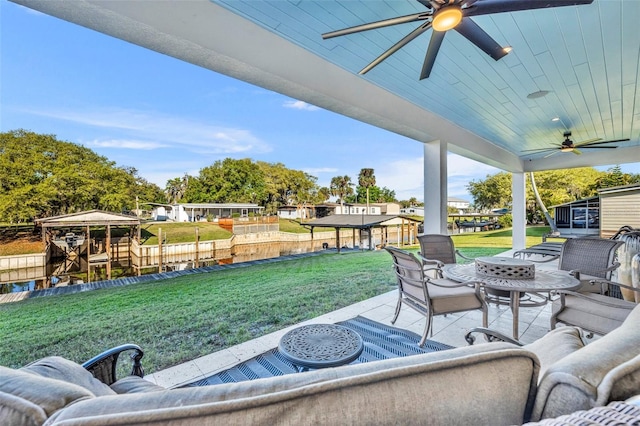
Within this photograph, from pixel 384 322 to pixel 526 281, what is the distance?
1.44 m

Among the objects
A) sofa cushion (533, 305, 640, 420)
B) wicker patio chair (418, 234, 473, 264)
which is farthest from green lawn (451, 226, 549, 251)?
sofa cushion (533, 305, 640, 420)

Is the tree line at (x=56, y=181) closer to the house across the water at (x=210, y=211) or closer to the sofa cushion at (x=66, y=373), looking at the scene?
the house across the water at (x=210, y=211)

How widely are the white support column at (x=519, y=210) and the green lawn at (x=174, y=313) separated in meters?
5.62

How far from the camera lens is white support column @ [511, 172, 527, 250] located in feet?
26.6

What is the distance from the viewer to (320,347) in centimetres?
161

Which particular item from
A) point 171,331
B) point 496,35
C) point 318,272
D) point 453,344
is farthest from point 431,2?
point 318,272

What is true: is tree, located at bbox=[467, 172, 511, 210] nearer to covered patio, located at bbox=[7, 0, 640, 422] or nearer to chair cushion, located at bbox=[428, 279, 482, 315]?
covered patio, located at bbox=[7, 0, 640, 422]

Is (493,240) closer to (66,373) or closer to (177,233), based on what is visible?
(66,373)

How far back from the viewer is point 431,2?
5.84ft

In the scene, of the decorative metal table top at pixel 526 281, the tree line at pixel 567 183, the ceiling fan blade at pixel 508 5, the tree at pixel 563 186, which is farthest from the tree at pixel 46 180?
the tree at pixel 563 186

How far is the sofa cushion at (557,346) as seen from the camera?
0.83 m

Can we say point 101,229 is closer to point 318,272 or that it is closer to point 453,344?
point 318,272

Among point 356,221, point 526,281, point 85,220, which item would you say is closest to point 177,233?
point 85,220

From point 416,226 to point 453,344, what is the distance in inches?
621
